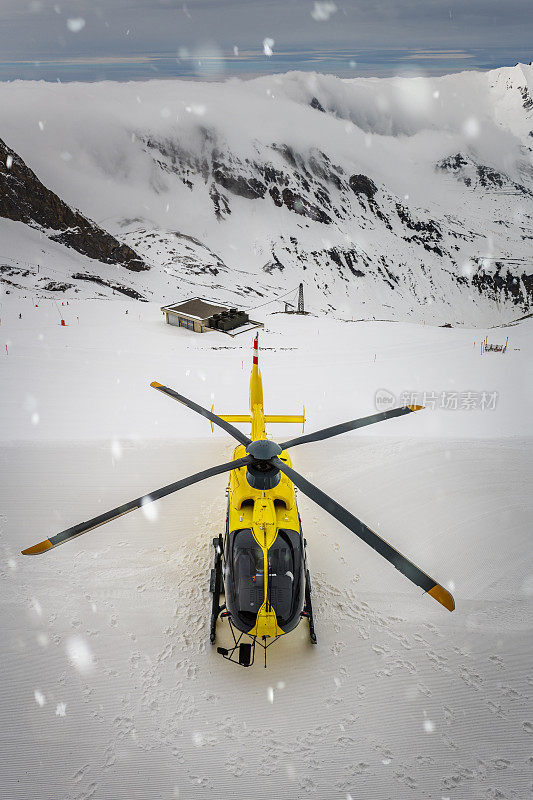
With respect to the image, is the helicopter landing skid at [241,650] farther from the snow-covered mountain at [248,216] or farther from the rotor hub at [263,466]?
the snow-covered mountain at [248,216]

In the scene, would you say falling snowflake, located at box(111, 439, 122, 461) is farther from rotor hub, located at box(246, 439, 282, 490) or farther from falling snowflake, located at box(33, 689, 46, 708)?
rotor hub, located at box(246, 439, 282, 490)

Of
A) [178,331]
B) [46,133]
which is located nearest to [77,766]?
[178,331]

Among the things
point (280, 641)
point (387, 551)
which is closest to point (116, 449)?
point (280, 641)

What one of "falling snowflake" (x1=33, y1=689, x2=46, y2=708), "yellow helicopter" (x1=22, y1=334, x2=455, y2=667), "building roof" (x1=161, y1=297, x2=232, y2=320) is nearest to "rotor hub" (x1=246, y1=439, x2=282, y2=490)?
"yellow helicopter" (x1=22, y1=334, x2=455, y2=667)

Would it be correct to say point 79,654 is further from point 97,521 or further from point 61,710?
point 97,521

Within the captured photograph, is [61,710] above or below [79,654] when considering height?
below

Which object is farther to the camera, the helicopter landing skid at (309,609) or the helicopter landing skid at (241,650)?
the helicopter landing skid at (309,609)

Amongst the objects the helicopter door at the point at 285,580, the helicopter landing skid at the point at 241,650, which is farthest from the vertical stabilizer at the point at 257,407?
the helicopter landing skid at the point at 241,650
